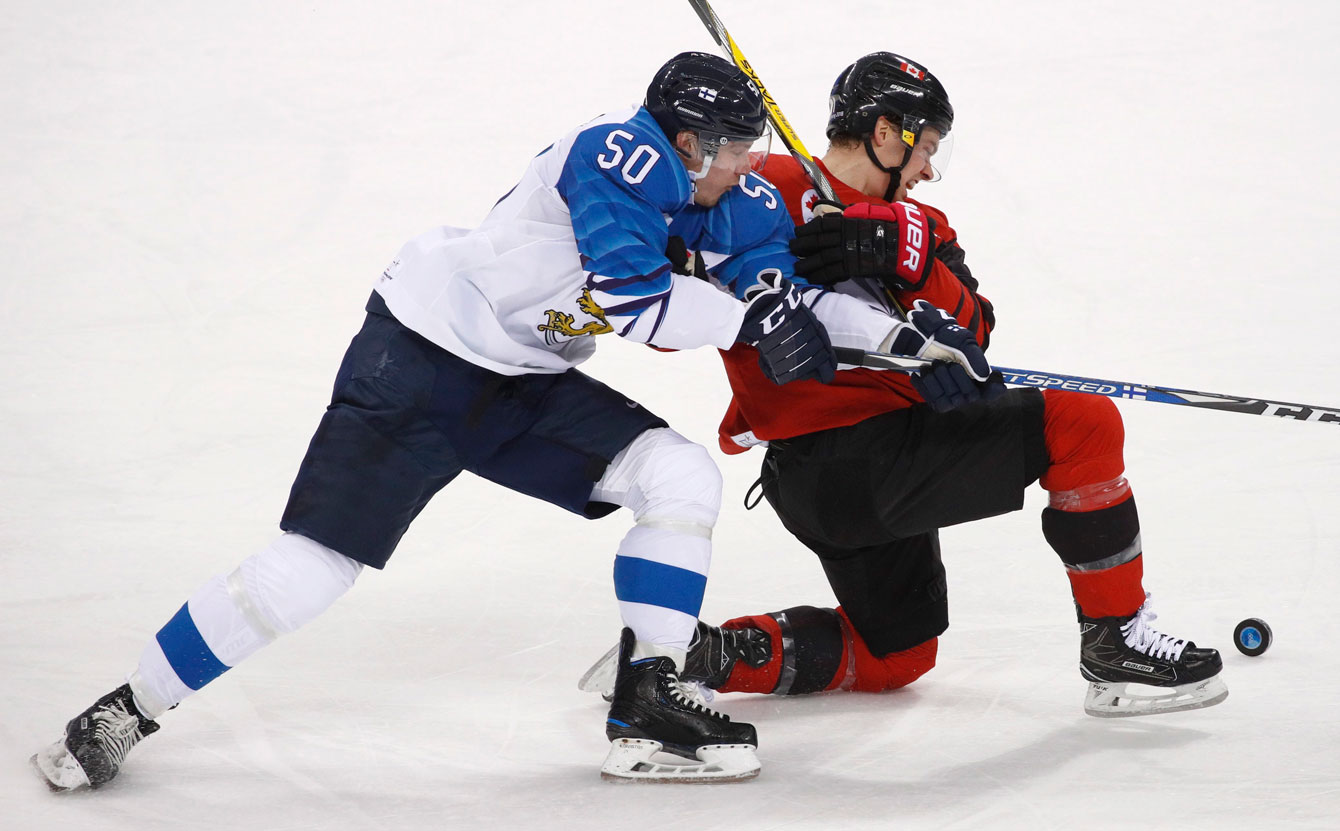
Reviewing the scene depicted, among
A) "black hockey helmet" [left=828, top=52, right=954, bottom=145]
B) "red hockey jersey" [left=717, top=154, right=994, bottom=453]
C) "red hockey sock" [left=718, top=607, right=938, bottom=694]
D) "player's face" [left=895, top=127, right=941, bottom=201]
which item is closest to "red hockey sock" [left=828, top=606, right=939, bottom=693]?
"red hockey sock" [left=718, top=607, right=938, bottom=694]

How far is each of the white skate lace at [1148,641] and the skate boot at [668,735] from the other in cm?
82

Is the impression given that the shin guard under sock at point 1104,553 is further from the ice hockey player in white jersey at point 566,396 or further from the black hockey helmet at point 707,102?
the black hockey helmet at point 707,102

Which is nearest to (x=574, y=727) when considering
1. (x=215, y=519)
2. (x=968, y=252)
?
(x=215, y=519)

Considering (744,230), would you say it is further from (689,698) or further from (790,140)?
(689,698)

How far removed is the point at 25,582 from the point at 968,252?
375 centimetres

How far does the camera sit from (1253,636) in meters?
3.08

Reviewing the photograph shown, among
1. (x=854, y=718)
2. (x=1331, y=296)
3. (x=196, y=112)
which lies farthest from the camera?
(x=196, y=112)

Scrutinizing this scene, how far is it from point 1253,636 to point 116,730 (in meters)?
2.39

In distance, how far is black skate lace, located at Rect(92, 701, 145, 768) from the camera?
95.0 inches

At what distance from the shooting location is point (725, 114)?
2482 mm

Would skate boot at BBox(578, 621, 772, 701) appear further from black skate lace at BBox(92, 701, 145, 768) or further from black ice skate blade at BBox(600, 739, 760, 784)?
black skate lace at BBox(92, 701, 145, 768)

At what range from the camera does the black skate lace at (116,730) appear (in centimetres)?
241

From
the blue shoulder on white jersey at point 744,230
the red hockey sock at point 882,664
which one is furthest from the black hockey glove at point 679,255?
the red hockey sock at point 882,664

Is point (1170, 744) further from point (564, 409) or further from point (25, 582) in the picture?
point (25, 582)
